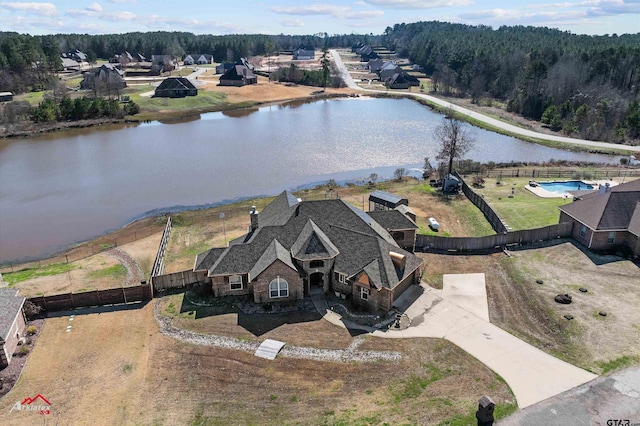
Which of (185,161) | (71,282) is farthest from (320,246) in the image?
(185,161)

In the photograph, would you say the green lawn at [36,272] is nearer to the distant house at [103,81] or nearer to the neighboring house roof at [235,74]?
the distant house at [103,81]

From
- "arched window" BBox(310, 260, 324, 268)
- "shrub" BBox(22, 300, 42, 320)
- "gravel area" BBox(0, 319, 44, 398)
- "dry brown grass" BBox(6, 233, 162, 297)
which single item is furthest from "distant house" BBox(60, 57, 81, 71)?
"arched window" BBox(310, 260, 324, 268)

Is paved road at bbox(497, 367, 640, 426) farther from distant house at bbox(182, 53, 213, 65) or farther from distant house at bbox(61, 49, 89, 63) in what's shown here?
distant house at bbox(61, 49, 89, 63)

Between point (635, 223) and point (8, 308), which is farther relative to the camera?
point (635, 223)

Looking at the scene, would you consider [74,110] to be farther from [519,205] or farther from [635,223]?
[635,223]

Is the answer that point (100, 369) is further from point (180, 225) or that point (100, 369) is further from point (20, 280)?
point (180, 225)

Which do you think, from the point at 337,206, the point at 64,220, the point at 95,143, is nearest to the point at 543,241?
the point at 337,206
